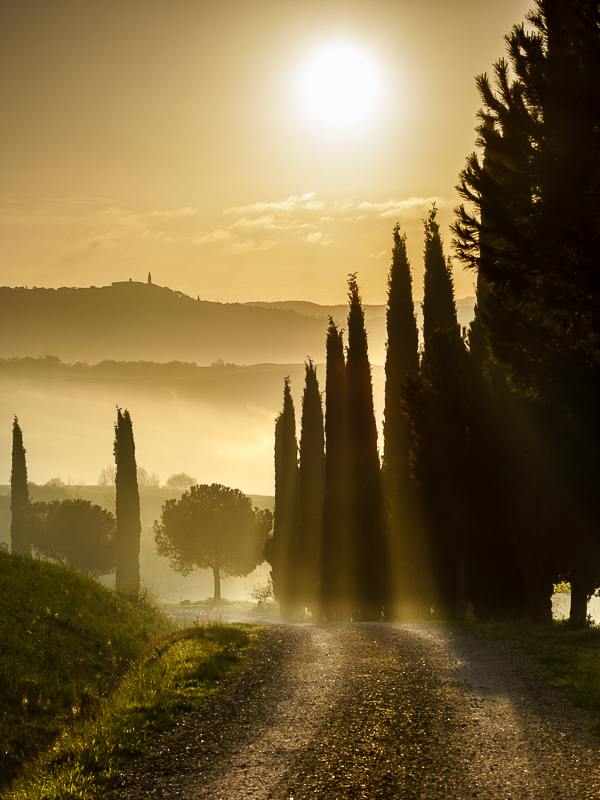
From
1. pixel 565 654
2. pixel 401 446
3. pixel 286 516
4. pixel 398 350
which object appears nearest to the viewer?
pixel 565 654

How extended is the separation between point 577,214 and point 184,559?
5955 centimetres

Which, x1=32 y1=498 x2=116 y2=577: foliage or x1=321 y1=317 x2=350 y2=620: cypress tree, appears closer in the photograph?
x1=321 y1=317 x2=350 y2=620: cypress tree

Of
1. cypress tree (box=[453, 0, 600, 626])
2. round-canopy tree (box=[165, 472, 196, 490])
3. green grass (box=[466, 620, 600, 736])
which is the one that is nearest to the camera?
green grass (box=[466, 620, 600, 736])

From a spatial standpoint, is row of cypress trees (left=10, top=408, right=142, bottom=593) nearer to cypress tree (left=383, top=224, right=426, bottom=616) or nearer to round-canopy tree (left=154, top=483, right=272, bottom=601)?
round-canopy tree (left=154, top=483, right=272, bottom=601)

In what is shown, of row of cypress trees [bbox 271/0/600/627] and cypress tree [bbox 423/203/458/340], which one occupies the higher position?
cypress tree [bbox 423/203/458/340]

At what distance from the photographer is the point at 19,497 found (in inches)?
2180

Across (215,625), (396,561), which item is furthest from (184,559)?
(215,625)

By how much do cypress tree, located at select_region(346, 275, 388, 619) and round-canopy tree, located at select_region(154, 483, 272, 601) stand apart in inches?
1305

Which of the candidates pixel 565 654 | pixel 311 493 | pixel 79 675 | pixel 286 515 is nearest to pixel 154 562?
pixel 286 515

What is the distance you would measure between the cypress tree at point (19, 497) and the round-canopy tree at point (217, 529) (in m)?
12.9

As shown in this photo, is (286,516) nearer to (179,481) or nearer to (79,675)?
(79,675)

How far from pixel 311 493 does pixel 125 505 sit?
16071 millimetres

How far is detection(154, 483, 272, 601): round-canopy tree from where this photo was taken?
62.1m

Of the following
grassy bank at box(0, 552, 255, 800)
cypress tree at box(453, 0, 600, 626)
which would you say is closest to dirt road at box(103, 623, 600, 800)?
grassy bank at box(0, 552, 255, 800)
